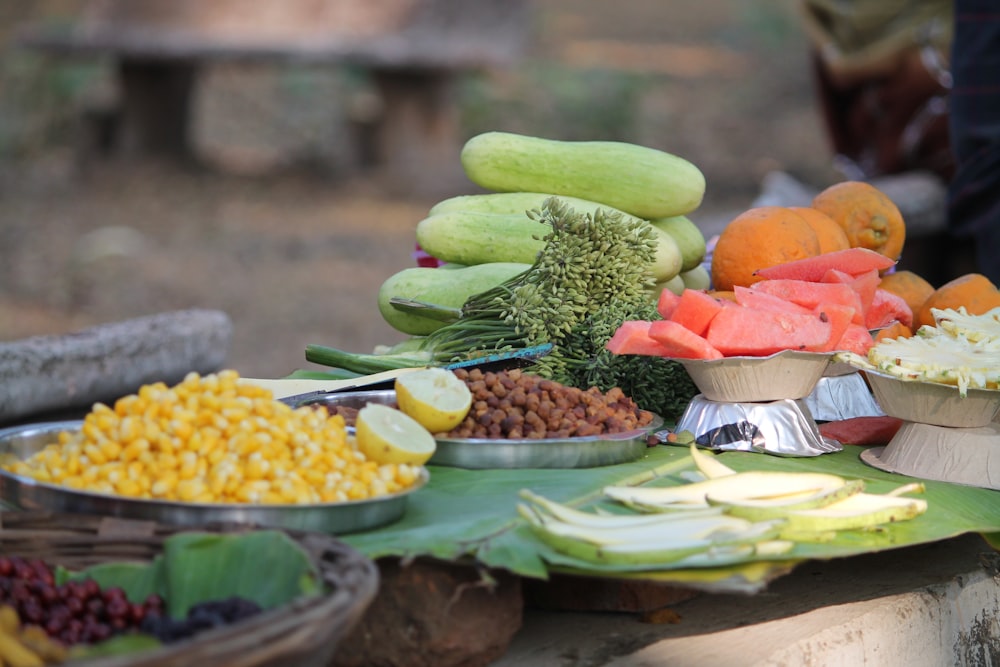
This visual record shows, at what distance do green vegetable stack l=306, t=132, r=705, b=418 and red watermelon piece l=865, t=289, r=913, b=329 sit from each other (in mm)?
422

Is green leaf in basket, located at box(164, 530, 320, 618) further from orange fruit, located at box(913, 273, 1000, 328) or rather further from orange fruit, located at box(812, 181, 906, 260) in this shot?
orange fruit, located at box(812, 181, 906, 260)

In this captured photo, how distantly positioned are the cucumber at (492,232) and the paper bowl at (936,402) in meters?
0.72

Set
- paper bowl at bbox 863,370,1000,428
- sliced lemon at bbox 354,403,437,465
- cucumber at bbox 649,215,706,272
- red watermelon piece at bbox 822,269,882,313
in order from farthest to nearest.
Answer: cucumber at bbox 649,215,706,272, red watermelon piece at bbox 822,269,882,313, paper bowl at bbox 863,370,1000,428, sliced lemon at bbox 354,403,437,465

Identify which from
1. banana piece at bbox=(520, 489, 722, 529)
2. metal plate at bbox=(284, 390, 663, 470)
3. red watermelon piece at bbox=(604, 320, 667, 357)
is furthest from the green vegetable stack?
banana piece at bbox=(520, 489, 722, 529)

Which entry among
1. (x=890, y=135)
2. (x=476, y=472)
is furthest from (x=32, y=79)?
(x=476, y=472)

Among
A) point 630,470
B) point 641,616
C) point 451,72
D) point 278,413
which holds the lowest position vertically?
point 641,616

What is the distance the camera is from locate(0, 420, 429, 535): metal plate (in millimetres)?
1598

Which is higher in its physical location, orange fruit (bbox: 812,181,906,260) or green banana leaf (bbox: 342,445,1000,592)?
orange fruit (bbox: 812,181,906,260)

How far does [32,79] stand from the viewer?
11.7m

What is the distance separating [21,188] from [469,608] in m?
9.62

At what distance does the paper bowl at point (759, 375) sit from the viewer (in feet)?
7.13

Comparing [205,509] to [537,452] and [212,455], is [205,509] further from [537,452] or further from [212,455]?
[537,452]

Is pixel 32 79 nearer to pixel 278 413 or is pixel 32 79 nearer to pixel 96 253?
pixel 96 253

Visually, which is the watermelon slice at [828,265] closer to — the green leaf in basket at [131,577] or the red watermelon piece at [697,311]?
the red watermelon piece at [697,311]
